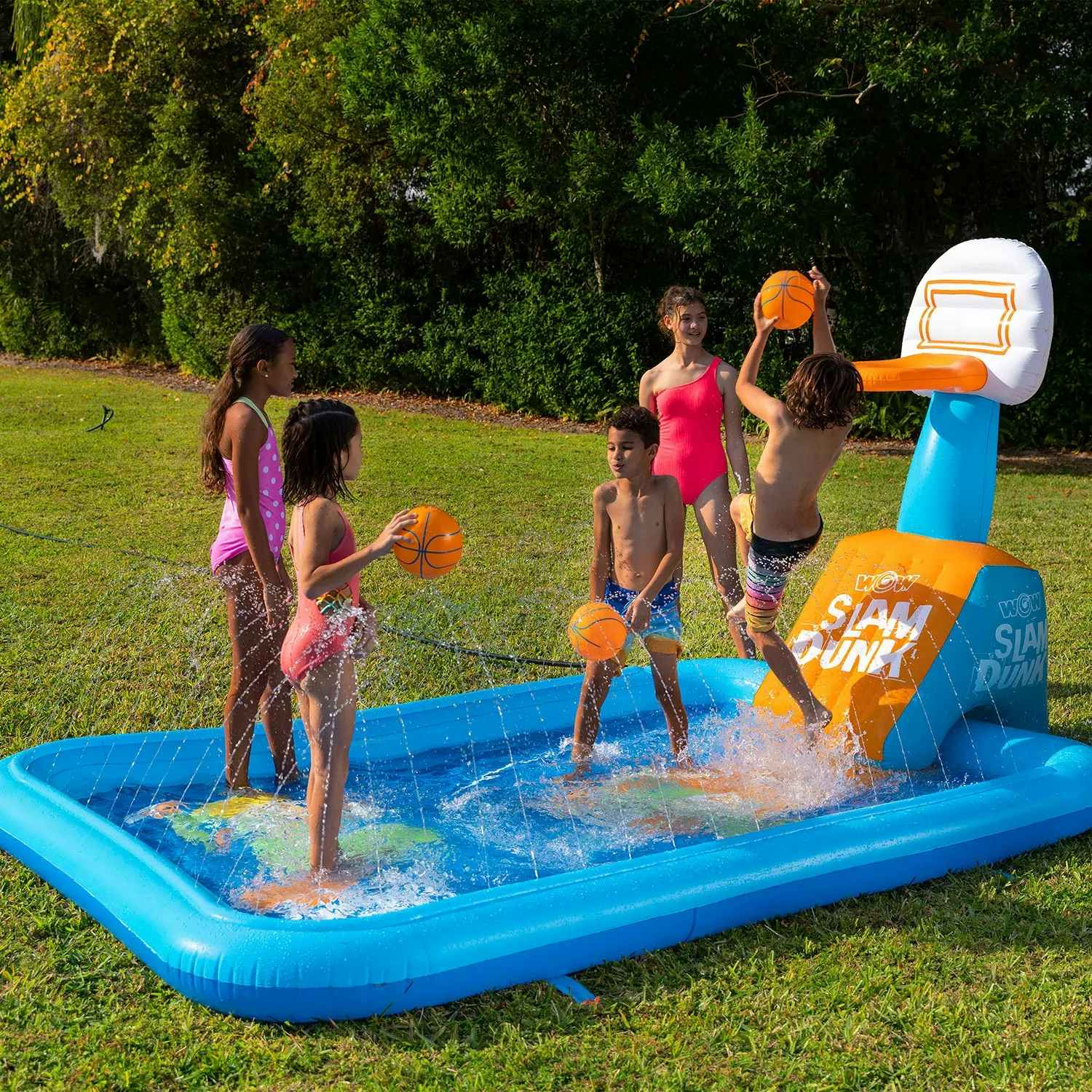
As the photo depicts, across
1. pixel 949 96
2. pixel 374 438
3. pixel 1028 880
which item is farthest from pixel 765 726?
pixel 374 438

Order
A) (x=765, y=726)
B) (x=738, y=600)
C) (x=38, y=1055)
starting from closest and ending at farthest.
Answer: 1. (x=38, y=1055)
2. (x=765, y=726)
3. (x=738, y=600)

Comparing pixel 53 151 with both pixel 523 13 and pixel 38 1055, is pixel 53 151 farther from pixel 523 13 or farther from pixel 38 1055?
pixel 38 1055

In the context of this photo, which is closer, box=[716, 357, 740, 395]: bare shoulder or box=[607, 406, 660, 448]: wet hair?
box=[607, 406, 660, 448]: wet hair

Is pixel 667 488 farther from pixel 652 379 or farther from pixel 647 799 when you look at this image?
pixel 652 379

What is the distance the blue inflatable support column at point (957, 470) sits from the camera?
5.68 metres

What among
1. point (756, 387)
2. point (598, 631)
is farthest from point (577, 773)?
point (756, 387)

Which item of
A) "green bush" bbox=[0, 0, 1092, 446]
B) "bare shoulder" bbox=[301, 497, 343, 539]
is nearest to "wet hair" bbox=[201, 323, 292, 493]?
"bare shoulder" bbox=[301, 497, 343, 539]

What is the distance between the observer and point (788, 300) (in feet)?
18.4

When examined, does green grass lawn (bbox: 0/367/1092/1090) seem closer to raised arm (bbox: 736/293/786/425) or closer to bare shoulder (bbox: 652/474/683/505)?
bare shoulder (bbox: 652/474/683/505)

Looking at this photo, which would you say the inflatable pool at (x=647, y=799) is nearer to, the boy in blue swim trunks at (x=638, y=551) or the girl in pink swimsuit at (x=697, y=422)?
the boy in blue swim trunks at (x=638, y=551)

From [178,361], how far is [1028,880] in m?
21.5

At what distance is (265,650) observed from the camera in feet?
15.7

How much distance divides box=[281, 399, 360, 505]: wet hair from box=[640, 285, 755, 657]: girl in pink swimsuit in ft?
7.87

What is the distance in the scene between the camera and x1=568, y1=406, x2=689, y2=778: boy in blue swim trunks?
5008 mm
